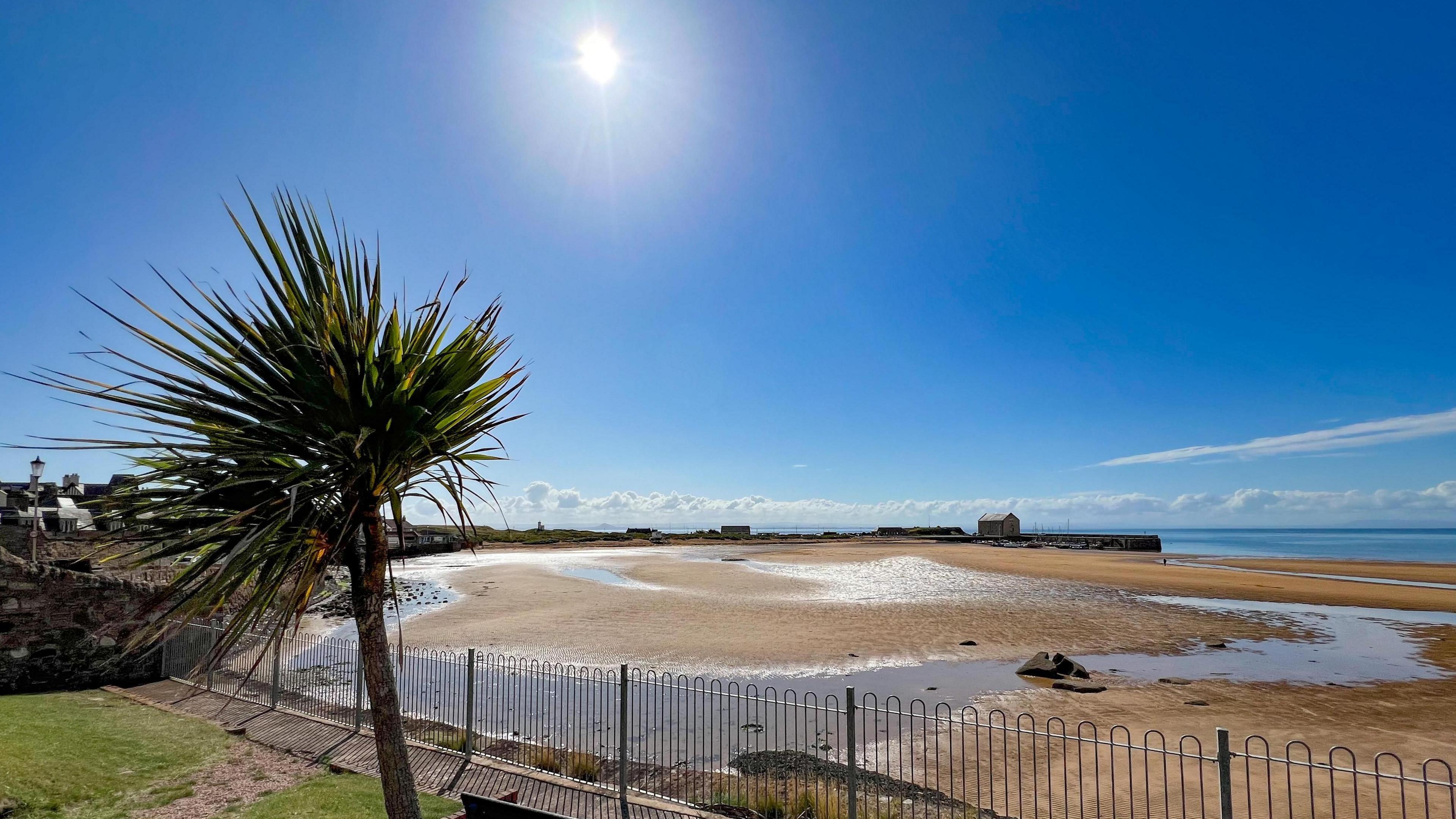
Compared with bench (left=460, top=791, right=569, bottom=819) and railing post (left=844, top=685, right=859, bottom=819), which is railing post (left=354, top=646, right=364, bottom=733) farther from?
railing post (left=844, top=685, right=859, bottom=819)

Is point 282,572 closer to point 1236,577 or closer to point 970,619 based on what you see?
point 970,619

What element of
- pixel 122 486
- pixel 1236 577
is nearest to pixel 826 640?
pixel 122 486

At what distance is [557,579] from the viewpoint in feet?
139

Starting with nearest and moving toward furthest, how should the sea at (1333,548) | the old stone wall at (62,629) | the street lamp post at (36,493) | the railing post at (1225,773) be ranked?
the railing post at (1225,773) → the old stone wall at (62,629) → the street lamp post at (36,493) → the sea at (1333,548)

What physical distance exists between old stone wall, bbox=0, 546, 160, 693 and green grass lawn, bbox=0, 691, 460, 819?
261 cm

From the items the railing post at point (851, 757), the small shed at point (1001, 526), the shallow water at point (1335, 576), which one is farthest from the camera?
the small shed at point (1001, 526)

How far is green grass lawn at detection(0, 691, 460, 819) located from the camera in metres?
8.02

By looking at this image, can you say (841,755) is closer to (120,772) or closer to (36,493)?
(120,772)

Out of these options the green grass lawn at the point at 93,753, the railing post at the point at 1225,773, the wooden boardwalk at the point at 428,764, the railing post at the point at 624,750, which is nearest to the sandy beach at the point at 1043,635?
the railing post at the point at 1225,773

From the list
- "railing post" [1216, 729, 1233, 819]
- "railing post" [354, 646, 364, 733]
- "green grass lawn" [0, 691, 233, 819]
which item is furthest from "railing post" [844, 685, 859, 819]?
"green grass lawn" [0, 691, 233, 819]

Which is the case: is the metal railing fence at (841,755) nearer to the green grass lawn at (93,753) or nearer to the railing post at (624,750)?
the railing post at (624,750)

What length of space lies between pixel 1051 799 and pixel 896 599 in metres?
23.5

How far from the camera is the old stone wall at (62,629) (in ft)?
44.7

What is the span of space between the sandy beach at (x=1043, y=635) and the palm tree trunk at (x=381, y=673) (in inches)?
481
